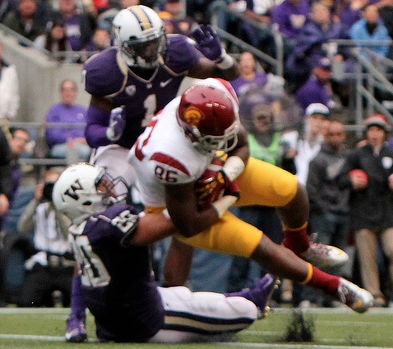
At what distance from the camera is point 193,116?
4629 millimetres

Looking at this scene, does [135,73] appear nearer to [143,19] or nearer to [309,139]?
[143,19]

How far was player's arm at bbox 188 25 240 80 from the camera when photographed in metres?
5.70

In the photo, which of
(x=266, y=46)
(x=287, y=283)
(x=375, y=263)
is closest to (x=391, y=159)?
(x=375, y=263)

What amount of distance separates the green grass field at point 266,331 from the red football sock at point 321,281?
296mm

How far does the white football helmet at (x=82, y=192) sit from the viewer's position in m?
4.83

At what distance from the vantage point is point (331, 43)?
33.9ft

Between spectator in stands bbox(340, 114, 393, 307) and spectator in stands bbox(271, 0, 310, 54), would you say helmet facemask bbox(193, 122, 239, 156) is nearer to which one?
spectator in stands bbox(340, 114, 393, 307)

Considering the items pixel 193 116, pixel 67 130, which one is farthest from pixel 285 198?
pixel 67 130

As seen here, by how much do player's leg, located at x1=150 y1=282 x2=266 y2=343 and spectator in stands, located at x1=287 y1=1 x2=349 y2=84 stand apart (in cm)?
563

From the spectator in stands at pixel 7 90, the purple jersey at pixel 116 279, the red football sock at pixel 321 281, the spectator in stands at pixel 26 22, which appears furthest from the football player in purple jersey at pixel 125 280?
the spectator in stands at pixel 26 22

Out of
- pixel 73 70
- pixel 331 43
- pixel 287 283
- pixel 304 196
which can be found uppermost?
pixel 304 196

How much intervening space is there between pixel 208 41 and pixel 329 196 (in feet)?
10.4

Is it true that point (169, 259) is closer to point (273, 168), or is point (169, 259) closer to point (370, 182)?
point (273, 168)

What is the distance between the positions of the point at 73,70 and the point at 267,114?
13.8 ft
